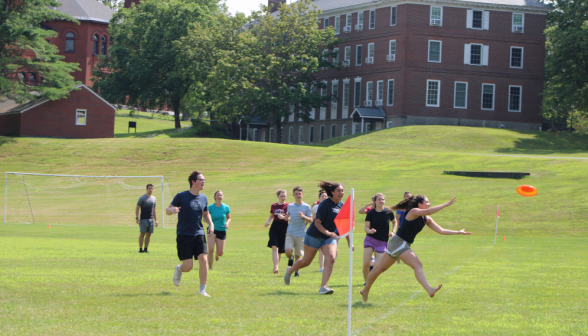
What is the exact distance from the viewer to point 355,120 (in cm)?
6725

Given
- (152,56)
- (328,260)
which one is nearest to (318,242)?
(328,260)

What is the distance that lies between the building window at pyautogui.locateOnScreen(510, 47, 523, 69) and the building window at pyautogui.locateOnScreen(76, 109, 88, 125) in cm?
4269

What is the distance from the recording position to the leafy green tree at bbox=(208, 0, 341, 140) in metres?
67.0

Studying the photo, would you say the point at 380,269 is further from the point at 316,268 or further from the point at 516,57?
the point at 516,57

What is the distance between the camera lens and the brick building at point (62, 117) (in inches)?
2576

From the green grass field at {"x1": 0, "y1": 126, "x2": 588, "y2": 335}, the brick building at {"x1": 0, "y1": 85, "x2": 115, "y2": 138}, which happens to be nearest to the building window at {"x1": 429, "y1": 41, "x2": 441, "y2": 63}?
the green grass field at {"x1": 0, "y1": 126, "x2": 588, "y2": 335}

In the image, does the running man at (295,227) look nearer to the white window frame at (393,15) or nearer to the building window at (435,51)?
the building window at (435,51)

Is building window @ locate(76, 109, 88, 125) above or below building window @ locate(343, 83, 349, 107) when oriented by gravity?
below

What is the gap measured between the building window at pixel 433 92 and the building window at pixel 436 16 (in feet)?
18.2

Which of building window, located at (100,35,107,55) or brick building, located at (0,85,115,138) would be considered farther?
building window, located at (100,35,107,55)

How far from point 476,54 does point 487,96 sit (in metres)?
4.22

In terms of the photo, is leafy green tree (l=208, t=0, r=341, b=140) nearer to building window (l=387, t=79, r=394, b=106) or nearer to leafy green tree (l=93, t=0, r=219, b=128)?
building window (l=387, t=79, r=394, b=106)

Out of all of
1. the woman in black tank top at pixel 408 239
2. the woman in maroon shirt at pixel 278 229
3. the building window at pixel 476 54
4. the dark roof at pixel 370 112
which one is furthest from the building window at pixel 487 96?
the woman in black tank top at pixel 408 239

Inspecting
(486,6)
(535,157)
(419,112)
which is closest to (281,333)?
(535,157)
